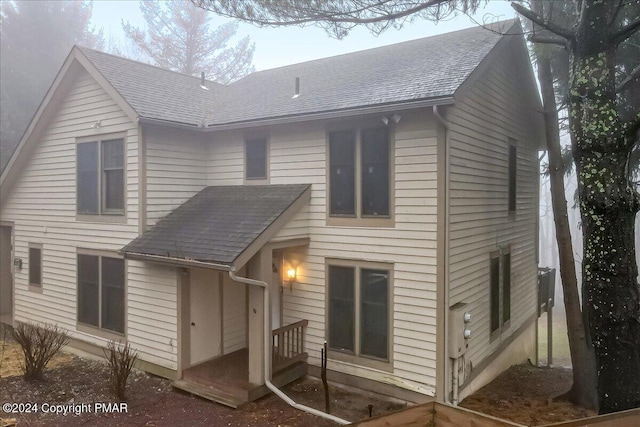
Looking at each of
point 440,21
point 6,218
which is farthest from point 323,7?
point 6,218

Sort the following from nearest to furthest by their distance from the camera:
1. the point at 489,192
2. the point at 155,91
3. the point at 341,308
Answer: the point at 341,308 < the point at 489,192 < the point at 155,91

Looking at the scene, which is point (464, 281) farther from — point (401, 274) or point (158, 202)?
point (158, 202)

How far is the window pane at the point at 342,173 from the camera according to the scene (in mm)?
8008

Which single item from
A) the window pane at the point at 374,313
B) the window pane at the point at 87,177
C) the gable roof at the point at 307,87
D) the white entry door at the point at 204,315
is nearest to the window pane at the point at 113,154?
the window pane at the point at 87,177

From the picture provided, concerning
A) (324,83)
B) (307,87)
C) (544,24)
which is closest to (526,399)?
(544,24)

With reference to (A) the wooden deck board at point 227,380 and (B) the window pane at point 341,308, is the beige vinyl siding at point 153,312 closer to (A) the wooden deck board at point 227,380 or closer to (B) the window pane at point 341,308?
(A) the wooden deck board at point 227,380

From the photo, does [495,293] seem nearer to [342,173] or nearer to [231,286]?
[342,173]

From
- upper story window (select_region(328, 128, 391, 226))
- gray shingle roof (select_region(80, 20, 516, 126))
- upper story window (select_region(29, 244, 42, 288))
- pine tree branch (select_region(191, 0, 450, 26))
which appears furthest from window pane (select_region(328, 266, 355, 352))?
upper story window (select_region(29, 244, 42, 288))

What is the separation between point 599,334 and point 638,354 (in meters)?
0.50

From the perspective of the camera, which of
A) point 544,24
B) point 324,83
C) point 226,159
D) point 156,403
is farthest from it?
point 324,83

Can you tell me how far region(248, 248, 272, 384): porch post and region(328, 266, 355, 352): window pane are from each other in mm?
1332

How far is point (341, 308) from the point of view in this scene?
8031mm

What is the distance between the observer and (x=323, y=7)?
761 cm

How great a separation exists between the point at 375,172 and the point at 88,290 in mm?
6808
